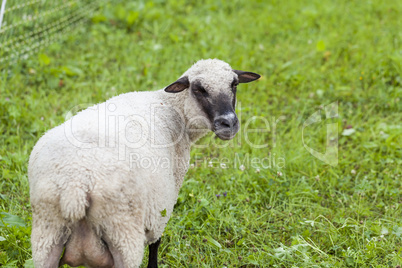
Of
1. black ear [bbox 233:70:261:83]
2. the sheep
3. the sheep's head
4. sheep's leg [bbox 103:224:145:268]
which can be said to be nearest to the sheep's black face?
the sheep's head

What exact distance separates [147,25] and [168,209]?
487 cm

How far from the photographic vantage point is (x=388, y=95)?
18.2ft

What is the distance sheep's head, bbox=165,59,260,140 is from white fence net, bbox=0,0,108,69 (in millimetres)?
3141

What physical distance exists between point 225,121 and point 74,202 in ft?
4.45

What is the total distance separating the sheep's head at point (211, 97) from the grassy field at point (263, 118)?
0.96m

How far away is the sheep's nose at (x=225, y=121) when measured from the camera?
3.00 m

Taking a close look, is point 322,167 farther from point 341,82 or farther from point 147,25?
point 147,25

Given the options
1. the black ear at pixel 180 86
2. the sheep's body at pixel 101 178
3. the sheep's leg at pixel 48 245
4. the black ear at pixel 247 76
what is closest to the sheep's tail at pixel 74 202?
Answer: the sheep's body at pixel 101 178

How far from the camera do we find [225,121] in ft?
9.89

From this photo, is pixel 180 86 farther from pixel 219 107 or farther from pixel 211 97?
pixel 219 107

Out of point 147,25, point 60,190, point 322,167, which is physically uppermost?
point 147,25

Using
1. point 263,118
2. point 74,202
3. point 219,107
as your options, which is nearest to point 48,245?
point 74,202

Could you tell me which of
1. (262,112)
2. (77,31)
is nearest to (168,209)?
(262,112)

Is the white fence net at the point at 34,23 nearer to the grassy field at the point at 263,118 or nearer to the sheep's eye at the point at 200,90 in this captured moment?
the grassy field at the point at 263,118
